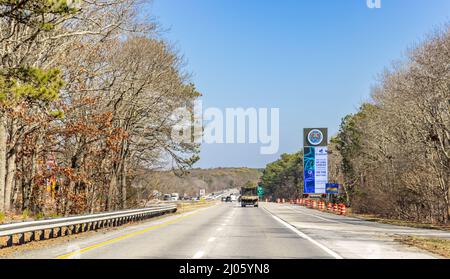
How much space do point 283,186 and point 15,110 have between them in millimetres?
147280

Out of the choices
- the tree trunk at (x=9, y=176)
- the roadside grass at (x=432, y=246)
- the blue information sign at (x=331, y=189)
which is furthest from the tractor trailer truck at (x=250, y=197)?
the roadside grass at (x=432, y=246)

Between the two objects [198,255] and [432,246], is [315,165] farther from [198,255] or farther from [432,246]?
[198,255]

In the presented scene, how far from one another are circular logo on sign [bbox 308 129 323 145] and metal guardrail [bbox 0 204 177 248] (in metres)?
32.6

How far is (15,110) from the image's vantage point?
21406 millimetres

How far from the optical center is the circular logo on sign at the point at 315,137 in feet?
216

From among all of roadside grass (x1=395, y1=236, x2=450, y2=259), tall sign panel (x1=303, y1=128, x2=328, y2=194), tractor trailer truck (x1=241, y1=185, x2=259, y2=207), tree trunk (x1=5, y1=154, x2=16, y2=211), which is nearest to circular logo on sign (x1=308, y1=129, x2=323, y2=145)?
tall sign panel (x1=303, y1=128, x2=328, y2=194)

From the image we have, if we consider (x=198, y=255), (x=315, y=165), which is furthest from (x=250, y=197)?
(x=198, y=255)

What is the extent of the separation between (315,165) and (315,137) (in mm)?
3676

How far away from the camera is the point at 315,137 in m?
66.2

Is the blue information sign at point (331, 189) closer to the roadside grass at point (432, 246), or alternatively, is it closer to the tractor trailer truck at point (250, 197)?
the tractor trailer truck at point (250, 197)

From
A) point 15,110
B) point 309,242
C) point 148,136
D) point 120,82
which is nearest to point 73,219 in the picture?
point 15,110

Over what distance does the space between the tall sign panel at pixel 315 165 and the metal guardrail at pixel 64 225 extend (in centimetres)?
3119

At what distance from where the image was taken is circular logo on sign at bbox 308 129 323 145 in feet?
216
